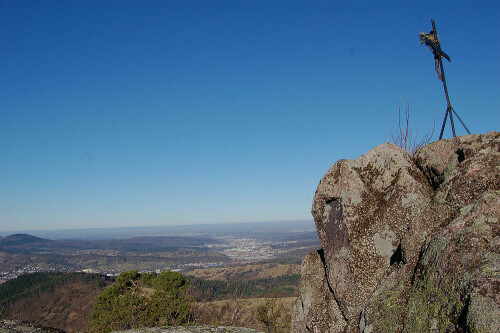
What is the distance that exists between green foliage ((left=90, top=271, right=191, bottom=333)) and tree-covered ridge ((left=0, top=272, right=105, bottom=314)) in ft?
284

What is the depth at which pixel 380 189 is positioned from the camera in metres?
8.62

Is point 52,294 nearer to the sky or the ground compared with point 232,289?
nearer to the ground

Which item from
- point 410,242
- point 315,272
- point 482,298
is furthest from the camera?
point 315,272

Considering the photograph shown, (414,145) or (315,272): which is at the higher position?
(414,145)

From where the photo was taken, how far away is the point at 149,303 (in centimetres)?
2577

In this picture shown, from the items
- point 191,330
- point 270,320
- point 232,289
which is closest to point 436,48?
point 191,330

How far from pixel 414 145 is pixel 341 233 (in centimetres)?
396

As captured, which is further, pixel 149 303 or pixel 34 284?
pixel 34 284

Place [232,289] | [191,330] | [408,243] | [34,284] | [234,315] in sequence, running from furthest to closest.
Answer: [34,284], [232,289], [234,315], [191,330], [408,243]

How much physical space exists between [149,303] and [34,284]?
125541 millimetres

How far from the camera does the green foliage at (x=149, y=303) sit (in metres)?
24.2

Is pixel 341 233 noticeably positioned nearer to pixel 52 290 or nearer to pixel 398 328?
pixel 398 328

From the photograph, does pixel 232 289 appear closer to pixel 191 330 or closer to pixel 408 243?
pixel 191 330

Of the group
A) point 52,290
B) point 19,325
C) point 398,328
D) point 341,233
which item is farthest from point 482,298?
point 52,290
